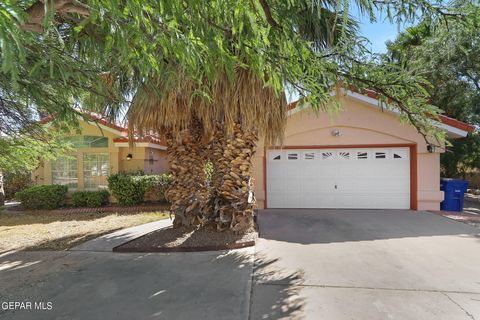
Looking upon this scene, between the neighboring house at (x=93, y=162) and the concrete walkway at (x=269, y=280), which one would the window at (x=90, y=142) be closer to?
the neighboring house at (x=93, y=162)

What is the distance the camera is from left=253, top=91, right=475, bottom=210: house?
36.9ft

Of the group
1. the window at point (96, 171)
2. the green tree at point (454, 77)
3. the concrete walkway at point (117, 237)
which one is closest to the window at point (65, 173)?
the window at point (96, 171)

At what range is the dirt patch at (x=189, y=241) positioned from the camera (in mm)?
6531

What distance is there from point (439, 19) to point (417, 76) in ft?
5.22

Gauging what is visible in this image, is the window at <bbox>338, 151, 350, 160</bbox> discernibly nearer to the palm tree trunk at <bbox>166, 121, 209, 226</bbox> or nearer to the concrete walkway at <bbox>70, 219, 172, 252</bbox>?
the palm tree trunk at <bbox>166, 121, 209, 226</bbox>

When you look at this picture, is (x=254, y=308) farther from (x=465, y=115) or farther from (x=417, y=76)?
(x=465, y=115)

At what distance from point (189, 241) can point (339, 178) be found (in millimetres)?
7164

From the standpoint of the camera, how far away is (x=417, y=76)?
550 cm

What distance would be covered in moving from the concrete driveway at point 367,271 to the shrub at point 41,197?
9.46 metres

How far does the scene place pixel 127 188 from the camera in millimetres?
12695

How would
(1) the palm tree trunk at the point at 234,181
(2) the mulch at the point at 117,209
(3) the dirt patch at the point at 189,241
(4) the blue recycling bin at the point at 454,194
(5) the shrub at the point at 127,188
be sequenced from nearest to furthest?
(3) the dirt patch at the point at 189,241
(1) the palm tree trunk at the point at 234,181
(4) the blue recycling bin at the point at 454,194
(2) the mulch at the point at 117,209
(5) the shrub at the point at 127,188

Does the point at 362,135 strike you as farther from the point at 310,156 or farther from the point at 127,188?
the point at 127,188

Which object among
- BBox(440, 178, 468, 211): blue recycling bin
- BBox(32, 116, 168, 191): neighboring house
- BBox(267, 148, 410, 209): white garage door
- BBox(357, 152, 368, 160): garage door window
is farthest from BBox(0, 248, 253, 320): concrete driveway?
BBox(440, 178, 468, 211): blue recycling bin

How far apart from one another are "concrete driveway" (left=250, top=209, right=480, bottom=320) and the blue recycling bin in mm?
2633
